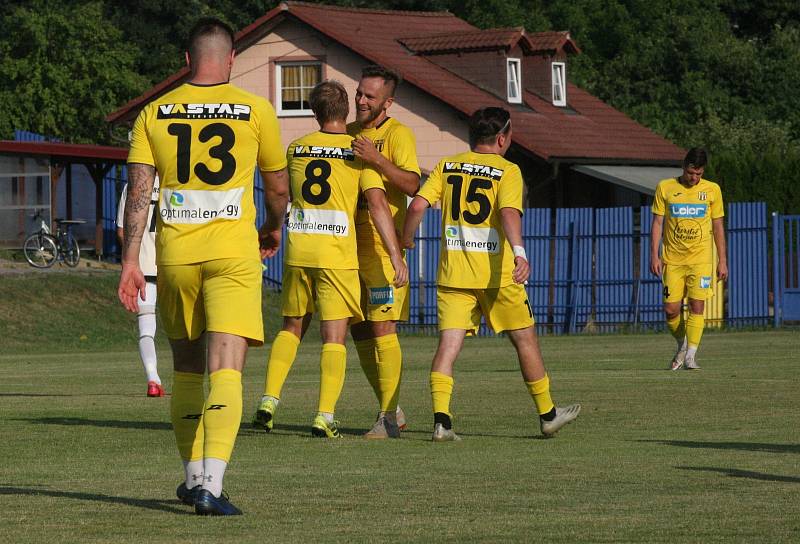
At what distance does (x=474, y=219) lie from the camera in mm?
10211

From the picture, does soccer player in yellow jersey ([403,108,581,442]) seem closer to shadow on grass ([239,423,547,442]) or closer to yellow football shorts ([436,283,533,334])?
yellow football shorts ([436,283,533,334])

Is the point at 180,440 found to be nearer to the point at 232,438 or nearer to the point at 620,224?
the point at 232,438

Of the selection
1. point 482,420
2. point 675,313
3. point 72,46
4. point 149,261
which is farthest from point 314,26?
point 482,420

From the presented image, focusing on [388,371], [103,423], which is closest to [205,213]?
[388,371]

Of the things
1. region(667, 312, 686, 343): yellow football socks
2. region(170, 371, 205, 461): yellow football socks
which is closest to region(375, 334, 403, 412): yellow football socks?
region(170, 371, 205, 461): yellow football socks

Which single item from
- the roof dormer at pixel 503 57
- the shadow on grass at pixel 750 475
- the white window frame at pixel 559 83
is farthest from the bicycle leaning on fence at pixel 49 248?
the shadow on grass at pixel 750 475

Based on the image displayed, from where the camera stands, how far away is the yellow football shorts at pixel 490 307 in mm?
10234

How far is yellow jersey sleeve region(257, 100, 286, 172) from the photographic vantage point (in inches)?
279

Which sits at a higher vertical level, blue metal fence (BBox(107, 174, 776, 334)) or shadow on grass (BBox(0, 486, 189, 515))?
blue metal fence (BBox(107, 174, 776, 334))

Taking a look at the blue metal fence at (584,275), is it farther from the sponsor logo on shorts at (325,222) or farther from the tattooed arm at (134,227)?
the tattooed arm at (134,227)

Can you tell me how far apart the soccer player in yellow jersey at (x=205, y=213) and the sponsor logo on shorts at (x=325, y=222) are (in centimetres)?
292

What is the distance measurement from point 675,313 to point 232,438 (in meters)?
11.1

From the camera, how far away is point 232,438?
6793 mm

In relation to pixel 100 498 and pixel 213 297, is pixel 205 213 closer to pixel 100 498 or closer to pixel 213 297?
pixel 213 297
